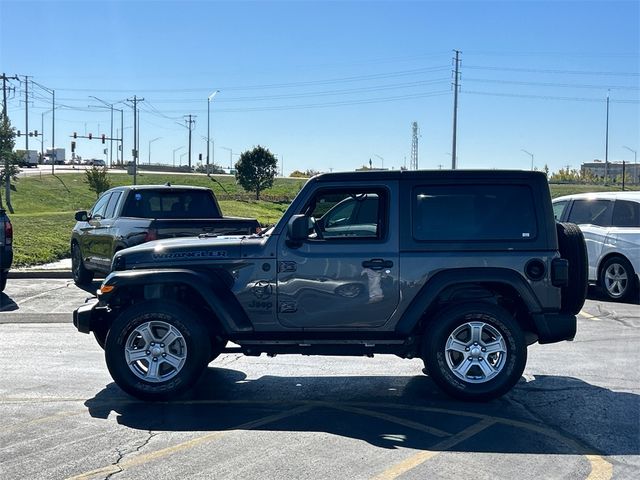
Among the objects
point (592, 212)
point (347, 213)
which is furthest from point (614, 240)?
point (347, 213)

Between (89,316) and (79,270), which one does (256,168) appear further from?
(89,316)

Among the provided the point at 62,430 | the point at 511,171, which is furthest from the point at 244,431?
the point at 511,171

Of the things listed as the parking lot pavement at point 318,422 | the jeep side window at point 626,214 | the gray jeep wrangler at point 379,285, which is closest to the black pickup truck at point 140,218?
the parking lot pavement at point 318,422

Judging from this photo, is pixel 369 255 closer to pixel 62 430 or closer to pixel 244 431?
pixel 244 431

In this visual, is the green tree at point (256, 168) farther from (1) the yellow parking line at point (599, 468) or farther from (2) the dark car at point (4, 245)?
(1) the yellow parking line at point (599, 468)

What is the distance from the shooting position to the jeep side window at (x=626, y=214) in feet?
39.0

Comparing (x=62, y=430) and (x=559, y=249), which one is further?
(x=559, y=249)

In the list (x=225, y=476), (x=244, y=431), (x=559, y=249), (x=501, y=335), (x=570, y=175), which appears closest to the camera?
(x=225, y=476)

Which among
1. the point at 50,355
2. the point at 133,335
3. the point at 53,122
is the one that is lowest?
the point at 50,355

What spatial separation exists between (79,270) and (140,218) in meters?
3.05

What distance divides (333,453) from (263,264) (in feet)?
6.14

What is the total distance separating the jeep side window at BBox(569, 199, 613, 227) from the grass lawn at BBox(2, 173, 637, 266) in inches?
192

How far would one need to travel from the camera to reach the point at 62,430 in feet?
17.7

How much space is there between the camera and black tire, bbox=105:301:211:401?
20.2 feet
